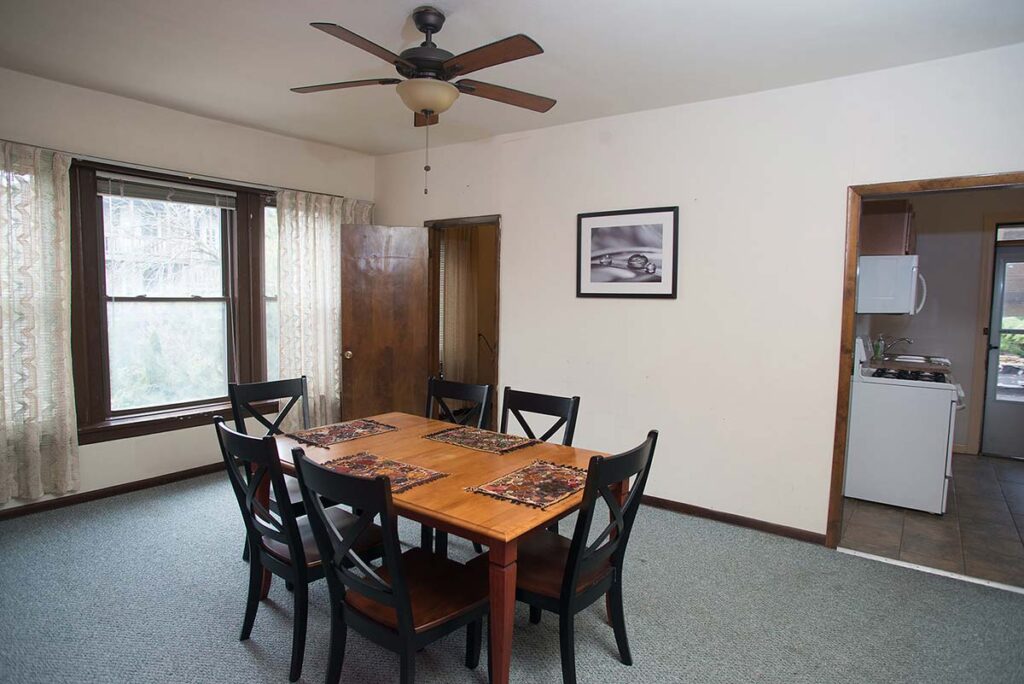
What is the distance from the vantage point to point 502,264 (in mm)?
4320

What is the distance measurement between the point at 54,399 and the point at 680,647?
12.3 ft

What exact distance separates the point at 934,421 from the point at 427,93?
370cm

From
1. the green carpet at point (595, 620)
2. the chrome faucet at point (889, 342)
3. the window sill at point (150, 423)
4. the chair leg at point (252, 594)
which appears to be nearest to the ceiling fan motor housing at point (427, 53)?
the chair leg at point (252, 594)

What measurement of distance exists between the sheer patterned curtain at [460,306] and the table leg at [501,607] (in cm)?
389

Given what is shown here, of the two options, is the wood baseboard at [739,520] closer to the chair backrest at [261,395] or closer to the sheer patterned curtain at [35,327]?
the chair backrest at [261,395]

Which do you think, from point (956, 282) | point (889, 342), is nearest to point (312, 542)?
point (889, 342)

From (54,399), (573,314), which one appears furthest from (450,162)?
(54,399)

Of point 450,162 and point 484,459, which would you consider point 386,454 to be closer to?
point 484,459

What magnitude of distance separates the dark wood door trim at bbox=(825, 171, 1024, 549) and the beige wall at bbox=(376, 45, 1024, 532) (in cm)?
4

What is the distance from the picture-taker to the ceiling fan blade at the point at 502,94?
228cm

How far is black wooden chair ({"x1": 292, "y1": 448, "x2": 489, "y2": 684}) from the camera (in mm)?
1564

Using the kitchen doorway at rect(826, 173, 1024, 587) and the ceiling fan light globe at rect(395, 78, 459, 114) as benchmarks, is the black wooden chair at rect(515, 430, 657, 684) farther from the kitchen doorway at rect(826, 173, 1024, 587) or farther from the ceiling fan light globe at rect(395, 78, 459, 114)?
the kitchen doorway at rect(826, 173, 1024, 587)

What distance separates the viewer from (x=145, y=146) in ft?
12.1

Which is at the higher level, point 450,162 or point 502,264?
point 450,162
